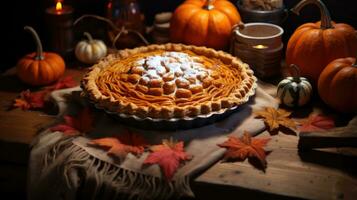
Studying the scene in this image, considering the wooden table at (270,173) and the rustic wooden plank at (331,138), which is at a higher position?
the rustic wooden plank at (331,138)

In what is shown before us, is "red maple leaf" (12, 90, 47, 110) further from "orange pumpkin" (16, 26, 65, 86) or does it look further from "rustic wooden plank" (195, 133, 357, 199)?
"rustic wooden plank" (195, 133, 357, 199)

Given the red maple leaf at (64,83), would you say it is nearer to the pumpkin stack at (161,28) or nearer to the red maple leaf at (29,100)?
the red maple leaf at (29,100)

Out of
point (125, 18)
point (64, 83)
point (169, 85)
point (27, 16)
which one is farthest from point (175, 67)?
point (27, 16)

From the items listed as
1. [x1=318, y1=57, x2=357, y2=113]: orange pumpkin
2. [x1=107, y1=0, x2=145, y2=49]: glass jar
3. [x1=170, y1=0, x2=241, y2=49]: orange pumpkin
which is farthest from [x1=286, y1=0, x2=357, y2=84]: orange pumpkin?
[x1=107, y1=0, x2=145, y2=49]: glass jar

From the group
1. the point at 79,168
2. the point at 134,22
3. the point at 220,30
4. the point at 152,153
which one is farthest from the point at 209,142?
the point at 134,22

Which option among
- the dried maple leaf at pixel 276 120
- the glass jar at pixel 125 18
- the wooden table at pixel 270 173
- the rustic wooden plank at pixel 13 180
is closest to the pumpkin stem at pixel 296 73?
the dried maple leaf at pixel 276 120
